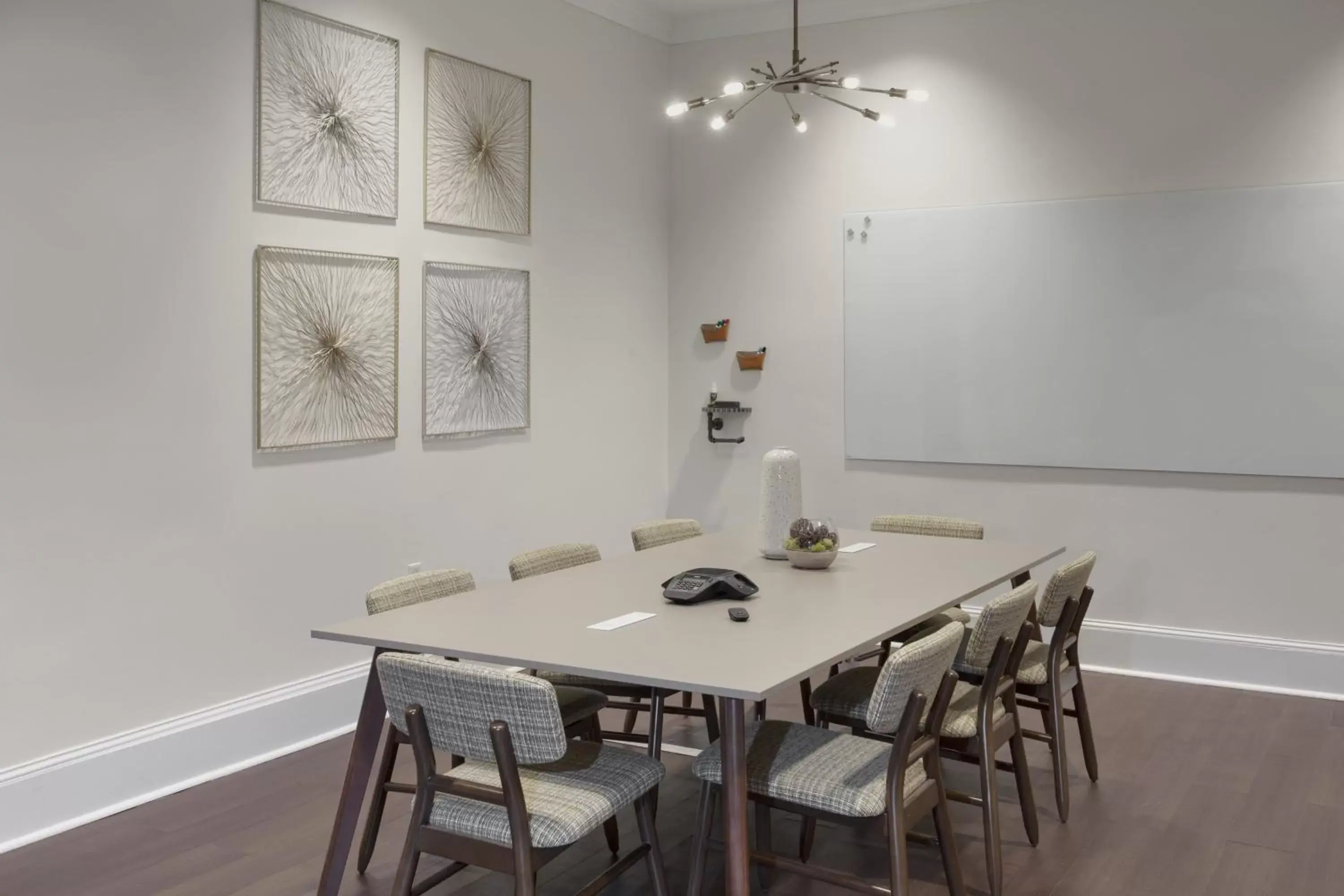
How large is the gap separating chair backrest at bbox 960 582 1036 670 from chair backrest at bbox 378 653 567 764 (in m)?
1.18

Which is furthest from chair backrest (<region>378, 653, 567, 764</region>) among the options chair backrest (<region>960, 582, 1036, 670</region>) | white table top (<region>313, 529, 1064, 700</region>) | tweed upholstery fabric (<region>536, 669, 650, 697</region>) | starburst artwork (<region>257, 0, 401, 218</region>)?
starburst artwork (<region>257, 0, 401, 218</region>)

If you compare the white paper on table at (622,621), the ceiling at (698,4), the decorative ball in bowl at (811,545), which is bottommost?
the white paper on table at (622,621)

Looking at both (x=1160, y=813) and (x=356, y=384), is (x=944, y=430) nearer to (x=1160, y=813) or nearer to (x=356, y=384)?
(x=1160, y=813)

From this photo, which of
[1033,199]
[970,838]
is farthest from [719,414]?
[970,838]

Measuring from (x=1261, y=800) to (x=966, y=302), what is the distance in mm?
2675

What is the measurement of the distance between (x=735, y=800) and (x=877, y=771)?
1.40ft

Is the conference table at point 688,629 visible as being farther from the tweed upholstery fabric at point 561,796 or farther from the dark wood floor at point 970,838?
the dark wood floor at point 970,838

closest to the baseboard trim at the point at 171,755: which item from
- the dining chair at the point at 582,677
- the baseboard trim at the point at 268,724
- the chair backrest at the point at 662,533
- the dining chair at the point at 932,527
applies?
the baseboard trim at the point at 268,724

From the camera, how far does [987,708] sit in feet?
10.0

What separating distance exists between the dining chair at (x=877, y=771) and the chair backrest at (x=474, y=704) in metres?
0.43

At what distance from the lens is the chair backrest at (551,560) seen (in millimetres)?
3670

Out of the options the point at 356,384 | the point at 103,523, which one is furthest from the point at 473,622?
the point at 356,384

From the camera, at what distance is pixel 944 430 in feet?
18.7

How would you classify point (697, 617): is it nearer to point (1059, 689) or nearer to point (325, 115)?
point (1059, 689)
